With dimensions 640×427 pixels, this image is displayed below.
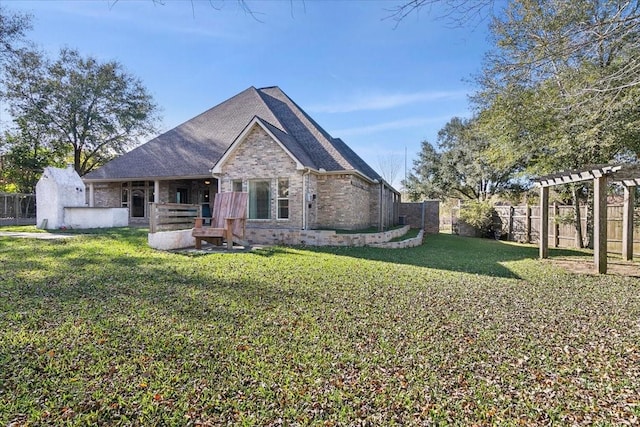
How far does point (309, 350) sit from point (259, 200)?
9.85 meters

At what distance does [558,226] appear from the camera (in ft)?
44.8

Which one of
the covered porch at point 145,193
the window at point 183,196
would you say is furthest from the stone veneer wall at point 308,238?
the window at point 183,196

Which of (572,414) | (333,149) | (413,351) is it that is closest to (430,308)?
(413,351)

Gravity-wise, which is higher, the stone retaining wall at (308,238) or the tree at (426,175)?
the tree at (426,175)

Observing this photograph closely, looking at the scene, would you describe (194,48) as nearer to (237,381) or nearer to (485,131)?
(237,381)

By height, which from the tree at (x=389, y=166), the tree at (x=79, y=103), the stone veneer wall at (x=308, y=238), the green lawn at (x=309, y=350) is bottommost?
the green lawn at (x=309, y=350)

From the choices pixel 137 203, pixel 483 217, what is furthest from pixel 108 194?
pixel 483 217

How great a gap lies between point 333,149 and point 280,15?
10318 millimetres

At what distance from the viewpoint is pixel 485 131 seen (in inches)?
519

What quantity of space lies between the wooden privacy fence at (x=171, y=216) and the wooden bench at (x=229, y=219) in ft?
2.68

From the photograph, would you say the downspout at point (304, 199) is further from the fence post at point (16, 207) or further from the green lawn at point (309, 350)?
the fence post at point (16, 207)

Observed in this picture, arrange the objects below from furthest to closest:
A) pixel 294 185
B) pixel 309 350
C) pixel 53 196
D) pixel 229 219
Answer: pixel 53 196, pixel 294 185, pixel 229 219, pixel 309 350

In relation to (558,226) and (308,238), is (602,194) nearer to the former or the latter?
(558,226)

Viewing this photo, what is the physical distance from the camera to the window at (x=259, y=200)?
12.5 meters
